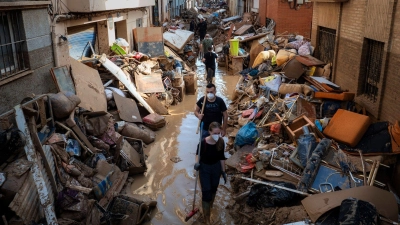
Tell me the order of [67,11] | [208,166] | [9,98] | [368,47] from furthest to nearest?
1. [67,11]
2. [368,47]
3. [9,98]
4. [208,166]

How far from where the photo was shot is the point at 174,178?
25.2 ft

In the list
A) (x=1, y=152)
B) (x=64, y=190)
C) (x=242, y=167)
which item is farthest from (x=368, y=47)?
(x=1, y=152)

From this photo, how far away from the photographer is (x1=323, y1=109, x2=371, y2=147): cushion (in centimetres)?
686

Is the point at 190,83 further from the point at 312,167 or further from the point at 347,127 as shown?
the point at 312,167

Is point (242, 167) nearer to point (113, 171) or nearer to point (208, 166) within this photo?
point (208, 166)

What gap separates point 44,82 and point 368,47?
7.43 meters

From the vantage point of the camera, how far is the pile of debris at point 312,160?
A: 17.0 feet

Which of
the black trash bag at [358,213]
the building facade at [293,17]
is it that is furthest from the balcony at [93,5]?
the black trash bag at [358,213]

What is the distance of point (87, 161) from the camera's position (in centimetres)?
719

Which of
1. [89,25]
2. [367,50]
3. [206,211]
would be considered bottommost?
[206,211]

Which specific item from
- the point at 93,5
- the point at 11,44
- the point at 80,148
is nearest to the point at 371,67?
the point at 80,148

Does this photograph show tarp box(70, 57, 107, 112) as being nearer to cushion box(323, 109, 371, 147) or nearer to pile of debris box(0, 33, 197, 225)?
pile of debris box(0, 33, 197, 225)

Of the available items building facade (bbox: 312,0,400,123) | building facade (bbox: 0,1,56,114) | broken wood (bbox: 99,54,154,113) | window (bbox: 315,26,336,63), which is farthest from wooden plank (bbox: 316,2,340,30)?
building facade (bbox: 0,1,56,114)

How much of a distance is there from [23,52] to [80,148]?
7.87ft
